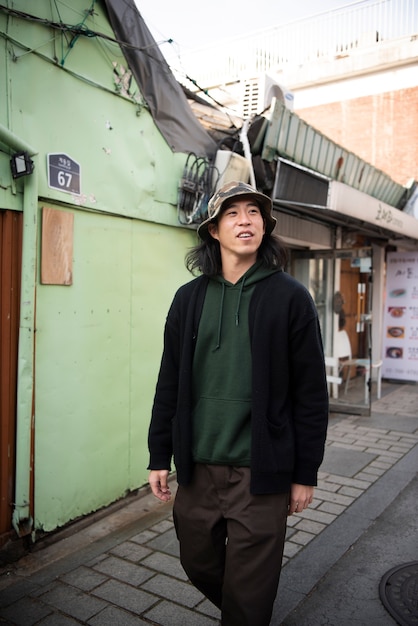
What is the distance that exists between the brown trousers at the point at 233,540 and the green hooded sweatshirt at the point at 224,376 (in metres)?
0.10

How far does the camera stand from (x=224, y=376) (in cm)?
237

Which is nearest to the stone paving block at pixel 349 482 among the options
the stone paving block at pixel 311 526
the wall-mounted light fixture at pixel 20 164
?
the stone paving block at pixel 311 526

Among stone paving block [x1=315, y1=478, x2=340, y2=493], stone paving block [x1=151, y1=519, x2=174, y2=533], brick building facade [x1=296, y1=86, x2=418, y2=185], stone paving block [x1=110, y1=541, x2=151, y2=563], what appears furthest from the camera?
brick building facade [x1=296, y1=86, x2=418, y2=185]

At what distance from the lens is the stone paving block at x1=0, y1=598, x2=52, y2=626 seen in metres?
2.97

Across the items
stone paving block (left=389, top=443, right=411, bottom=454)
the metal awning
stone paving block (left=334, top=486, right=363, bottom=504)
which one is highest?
the metal awning

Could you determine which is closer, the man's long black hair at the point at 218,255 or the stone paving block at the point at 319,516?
the man's long black hair at the point at 218,255

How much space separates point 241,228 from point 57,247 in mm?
1915

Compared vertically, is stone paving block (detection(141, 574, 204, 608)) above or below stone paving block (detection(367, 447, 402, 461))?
below

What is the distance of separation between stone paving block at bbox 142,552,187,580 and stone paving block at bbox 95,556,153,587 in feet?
0.23

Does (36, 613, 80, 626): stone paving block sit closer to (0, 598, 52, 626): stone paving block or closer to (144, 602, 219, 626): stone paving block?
(0, 598, 52, 626): stone paving block

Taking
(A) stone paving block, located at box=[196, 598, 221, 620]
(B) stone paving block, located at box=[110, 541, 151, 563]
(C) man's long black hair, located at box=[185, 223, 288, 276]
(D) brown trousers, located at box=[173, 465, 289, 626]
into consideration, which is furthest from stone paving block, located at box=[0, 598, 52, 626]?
(C) man's long black hair, located at box=[185, 223, 288, 276]

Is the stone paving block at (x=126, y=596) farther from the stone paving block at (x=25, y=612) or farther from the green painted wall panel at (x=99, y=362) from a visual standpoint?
the green painted wall panel at (x=99, y=362)

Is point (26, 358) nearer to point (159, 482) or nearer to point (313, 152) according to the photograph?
point (159, 482)

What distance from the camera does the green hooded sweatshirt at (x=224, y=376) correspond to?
231cm
